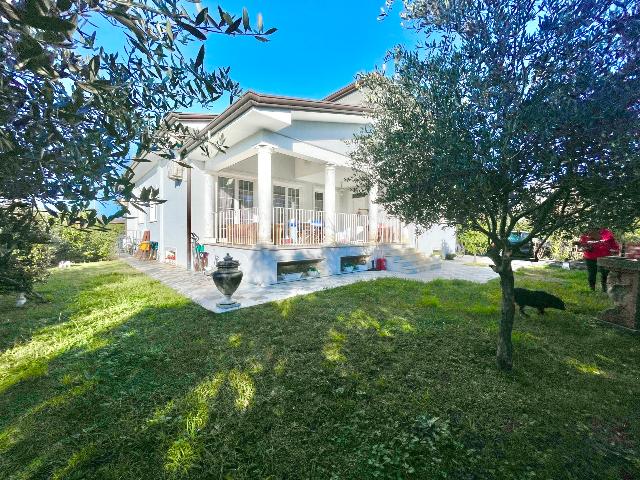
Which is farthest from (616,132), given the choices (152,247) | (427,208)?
(152,247)

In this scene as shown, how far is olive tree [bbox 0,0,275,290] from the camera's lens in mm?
1116

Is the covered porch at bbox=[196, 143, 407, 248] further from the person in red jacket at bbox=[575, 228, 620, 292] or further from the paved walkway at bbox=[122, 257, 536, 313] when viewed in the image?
the person in red jacket at bbox=[575, 228, 620, 292]

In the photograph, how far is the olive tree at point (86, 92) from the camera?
1.12m

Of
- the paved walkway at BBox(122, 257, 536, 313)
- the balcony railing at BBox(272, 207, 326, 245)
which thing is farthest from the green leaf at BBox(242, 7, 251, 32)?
the balcony railing at BBox(272, 207, 326, 245)

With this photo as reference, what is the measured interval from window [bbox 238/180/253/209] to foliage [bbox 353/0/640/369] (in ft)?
30.8

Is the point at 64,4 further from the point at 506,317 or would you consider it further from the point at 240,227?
the point at 240,227

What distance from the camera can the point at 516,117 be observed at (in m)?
2.38

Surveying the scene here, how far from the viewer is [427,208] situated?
3289 mm

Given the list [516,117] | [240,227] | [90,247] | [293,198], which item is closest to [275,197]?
[293,198]

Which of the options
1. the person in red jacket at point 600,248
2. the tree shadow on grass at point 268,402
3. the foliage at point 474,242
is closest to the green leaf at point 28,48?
the tree shadow on grass at point 268,402

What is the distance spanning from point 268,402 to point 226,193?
9.98 meters

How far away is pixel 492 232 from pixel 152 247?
15.8 metres

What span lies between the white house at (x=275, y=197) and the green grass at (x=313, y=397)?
11.8 ft

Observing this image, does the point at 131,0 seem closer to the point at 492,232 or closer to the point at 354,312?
the point at 492,232
